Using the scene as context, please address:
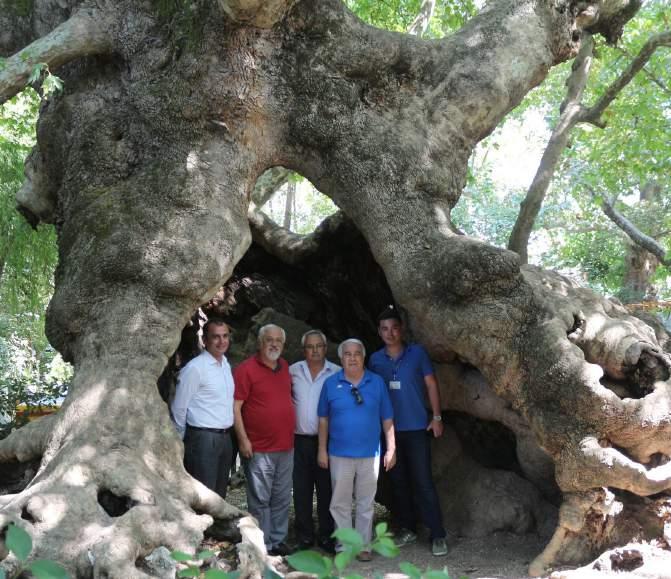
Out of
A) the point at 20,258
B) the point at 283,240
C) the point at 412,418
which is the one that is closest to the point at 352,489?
the point at 412,418

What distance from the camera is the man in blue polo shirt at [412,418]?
590cm

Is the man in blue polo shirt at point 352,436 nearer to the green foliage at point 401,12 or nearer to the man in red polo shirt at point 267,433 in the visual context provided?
the man in red polo shirt at point 267,433

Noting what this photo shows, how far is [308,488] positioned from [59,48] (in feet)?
12.6

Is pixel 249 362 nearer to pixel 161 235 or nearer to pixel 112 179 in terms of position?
pixel 161 235

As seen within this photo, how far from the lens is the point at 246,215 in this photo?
580cm

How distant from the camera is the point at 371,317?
7570 mm

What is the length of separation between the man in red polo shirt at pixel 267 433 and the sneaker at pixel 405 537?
92 cm

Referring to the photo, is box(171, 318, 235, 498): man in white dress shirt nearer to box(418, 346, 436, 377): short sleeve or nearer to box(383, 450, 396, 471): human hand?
box(383, 450, 396, 471): human hand

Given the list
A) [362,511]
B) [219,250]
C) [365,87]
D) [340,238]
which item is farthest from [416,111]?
[362,511]

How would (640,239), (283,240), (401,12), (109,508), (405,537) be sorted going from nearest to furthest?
1. (109,508)
2. (405,537)
3. (283,240)
4. (401,12)
5. (640,239)

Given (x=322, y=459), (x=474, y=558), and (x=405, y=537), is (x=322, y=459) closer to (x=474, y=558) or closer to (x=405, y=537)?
(x=405, y=537)

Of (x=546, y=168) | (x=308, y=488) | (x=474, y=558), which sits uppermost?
(x=546, y=168)

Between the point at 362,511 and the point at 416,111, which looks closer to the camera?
the point at 362,511

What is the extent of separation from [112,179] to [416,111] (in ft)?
8.28
